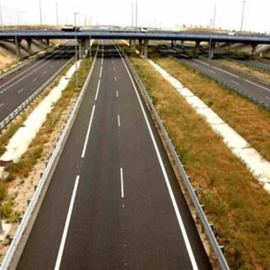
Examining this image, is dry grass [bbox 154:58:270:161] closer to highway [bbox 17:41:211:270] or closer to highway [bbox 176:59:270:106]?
highway [bbox 176:59:270:106]

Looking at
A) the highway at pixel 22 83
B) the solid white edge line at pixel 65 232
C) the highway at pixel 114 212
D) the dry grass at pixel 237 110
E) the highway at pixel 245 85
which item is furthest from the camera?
the highway at pixel 245 85

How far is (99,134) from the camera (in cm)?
3064

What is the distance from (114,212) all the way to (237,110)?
96.2ft

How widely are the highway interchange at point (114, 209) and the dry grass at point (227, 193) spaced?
1569 mm

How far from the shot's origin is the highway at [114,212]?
14.1m

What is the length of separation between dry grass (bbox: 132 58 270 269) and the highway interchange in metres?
1.57

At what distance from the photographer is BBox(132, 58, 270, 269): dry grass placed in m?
14.9

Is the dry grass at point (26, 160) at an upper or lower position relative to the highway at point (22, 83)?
lower

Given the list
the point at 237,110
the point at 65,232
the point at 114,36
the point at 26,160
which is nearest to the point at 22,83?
the point at 26,160

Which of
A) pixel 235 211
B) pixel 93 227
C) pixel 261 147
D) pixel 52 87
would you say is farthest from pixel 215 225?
Answer: pixel 52 87

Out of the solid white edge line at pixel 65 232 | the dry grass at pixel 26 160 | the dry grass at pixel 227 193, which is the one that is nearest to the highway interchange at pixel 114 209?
the solid white edge line at pixel 65 232

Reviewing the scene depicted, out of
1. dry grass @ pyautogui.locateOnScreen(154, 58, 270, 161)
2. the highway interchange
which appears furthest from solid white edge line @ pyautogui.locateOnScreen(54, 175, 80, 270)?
dry grass @ pyautogui.locateOnScreen(154, 58, 270, 161)

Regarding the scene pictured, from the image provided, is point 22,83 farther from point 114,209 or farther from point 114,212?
point 114,212

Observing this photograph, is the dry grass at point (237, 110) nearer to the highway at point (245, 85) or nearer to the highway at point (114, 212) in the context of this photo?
the highway at point (245, 85)
